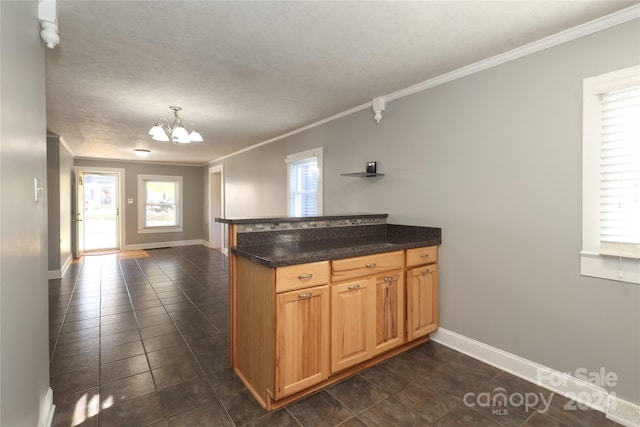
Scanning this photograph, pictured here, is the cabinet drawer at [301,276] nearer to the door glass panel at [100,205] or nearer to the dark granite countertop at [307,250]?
the dark granite countertop at [307,250]

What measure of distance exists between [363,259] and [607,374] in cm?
164

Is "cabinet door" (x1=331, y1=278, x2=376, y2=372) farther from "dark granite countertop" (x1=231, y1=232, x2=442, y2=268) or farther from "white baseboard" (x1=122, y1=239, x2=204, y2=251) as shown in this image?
"white baseboard" (x1=122, y1=239, x2=204, y2=251)

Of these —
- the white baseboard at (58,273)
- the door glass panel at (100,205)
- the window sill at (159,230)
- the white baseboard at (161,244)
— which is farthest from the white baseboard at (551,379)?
the door glass panel at (100,205)

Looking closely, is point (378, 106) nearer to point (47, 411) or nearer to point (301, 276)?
point (301, 276)

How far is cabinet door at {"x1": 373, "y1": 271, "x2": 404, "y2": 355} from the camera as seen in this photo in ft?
7.45

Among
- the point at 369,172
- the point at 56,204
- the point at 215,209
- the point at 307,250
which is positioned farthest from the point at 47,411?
the point at 215,209

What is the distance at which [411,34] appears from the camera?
201 centimetres

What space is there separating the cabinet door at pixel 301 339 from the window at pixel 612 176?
68.5 inches

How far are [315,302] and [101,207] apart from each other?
8647 millimetres

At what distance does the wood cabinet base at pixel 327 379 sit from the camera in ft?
6.10

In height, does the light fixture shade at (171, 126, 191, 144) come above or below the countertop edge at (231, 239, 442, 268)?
above

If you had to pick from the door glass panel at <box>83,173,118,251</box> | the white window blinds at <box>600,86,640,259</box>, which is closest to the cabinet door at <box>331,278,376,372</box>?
the white window blinds at <box>600,86,640,259</box>

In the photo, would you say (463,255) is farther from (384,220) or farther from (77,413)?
(77,413)

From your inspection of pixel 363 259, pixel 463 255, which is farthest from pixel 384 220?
pixel 363 259
